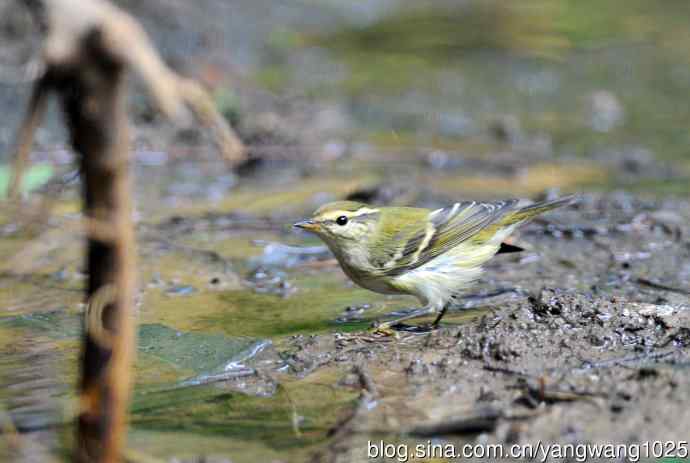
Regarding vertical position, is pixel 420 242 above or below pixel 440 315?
above

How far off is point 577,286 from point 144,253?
2992mm

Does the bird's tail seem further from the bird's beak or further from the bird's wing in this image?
the bird's beak

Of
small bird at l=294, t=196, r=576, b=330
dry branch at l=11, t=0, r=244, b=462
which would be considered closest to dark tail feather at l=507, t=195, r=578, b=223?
small bird at l=294, t=196, r=576, b=330

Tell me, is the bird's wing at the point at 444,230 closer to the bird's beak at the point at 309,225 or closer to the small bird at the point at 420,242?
the small bird at the point at 420,242

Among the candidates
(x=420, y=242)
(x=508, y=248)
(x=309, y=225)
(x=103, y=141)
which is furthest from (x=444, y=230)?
(x=103, y=141)

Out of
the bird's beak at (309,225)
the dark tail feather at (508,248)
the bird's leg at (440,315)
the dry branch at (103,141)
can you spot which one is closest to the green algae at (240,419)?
the dry branch at (103,141)

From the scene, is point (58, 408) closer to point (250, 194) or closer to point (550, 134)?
point (250, 194)

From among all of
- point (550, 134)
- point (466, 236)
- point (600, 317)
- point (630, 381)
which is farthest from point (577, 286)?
point (550, 134)

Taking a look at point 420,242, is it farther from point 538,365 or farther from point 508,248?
point 538,365

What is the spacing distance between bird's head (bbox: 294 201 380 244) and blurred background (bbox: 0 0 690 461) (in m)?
0.41

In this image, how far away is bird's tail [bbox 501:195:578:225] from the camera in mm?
6055

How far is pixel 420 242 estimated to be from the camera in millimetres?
6086

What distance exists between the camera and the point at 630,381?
3803 millimetres

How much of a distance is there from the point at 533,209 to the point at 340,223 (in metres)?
1.26
